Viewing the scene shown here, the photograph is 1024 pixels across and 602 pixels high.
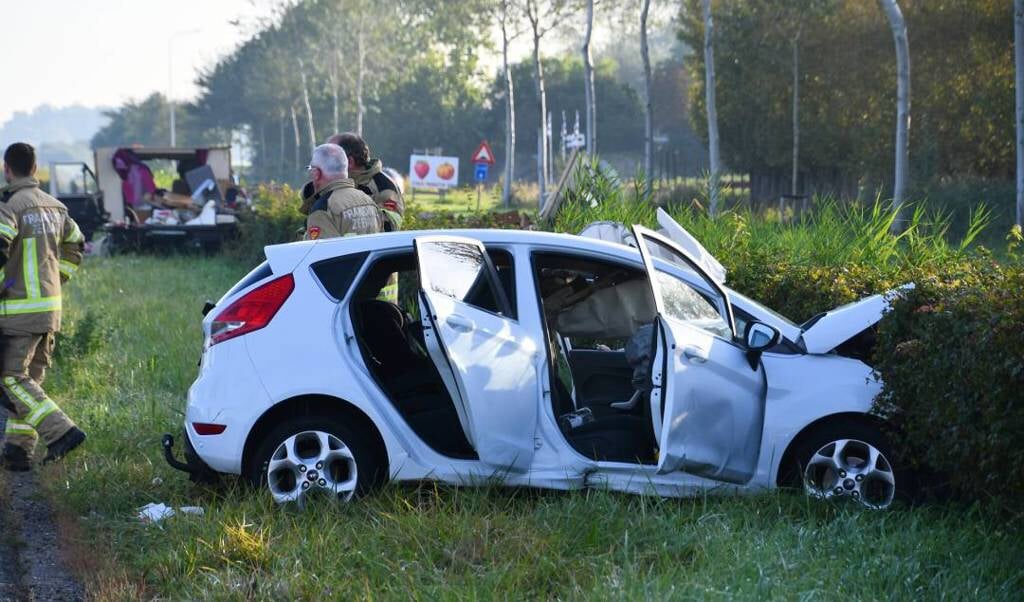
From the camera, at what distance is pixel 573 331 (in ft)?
24.4

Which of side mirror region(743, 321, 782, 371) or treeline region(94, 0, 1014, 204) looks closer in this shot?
side mirror region(743, 321, 782, 371)

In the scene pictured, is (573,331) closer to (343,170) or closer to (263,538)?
(343,170)

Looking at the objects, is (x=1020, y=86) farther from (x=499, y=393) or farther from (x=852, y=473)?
(x=499, y=393)

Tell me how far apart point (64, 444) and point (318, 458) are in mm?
2242

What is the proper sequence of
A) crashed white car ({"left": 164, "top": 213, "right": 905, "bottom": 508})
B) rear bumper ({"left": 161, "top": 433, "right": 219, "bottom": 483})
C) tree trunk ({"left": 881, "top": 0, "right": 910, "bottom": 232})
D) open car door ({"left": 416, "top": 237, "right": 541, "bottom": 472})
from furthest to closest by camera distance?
tree trunk ({"left": 881, "top": 0, "right": 910, "bottom": 232}), rear bumper ({"left": 161, "top": 433, "right": 219, "bottom": 483}), crashed white car ({"left": 164, "top": 213, "right": 905, "bottom": 508}), open car door ({"left": 416, "top": 237, "right": 541, "bottom": 472})

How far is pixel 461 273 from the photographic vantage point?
249 inches

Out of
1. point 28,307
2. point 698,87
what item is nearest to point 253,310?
point 28,307

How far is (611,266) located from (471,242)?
2.57ft

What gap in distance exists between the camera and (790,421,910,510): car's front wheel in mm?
6242

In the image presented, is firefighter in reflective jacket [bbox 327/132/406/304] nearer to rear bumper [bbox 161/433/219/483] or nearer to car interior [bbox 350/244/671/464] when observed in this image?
car interior [bbox 350/244/671/464]

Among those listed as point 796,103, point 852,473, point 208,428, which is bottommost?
point 852,473

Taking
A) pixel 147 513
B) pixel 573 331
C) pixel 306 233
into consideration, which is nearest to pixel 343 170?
pixel 306 233

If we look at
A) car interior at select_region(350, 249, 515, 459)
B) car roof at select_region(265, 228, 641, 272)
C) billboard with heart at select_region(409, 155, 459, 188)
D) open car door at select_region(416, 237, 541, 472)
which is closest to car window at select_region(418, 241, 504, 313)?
open car door at select_region(416, 237, 541, 472)

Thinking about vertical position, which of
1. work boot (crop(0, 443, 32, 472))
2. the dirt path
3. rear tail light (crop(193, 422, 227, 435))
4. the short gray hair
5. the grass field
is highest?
the short gray hair
